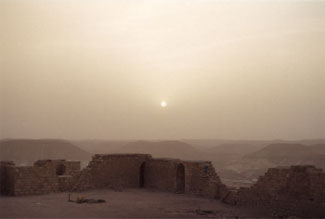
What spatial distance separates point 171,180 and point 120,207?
536cm

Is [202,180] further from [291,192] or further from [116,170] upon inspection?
[291,192]

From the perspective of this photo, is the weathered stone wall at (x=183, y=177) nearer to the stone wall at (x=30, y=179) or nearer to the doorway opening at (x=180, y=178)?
the doorway opening at (x=180, y=178)

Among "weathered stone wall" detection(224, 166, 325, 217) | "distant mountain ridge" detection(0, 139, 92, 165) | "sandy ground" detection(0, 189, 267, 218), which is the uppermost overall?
"distant mountain ridge" detection(0, 139, 92, 165)

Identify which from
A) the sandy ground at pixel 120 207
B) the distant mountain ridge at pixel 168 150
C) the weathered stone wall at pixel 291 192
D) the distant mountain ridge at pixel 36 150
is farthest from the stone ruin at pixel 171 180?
the distant mountain ridge at pixel 168 150

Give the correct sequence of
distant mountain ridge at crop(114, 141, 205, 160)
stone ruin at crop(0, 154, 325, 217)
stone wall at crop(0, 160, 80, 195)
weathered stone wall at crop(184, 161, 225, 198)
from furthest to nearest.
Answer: distant mountain ridge at crop(114, 141, 205, 160), stone wall at crop(0, 160, 80, 195), weathered stone wall at crop(184, 161, 225, 198), stone ruin at crop(0, 154, 325, 217)

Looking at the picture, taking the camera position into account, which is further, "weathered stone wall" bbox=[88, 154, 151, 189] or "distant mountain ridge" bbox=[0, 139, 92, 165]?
"distant mountain ridge" bbox=[0, 139, 92, 165]

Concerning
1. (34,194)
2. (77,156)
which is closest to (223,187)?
(34,194)

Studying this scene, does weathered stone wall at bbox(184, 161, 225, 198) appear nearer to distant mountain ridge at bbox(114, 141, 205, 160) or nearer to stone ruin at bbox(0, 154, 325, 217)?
stone ruin at bbox(0, 154, 325, 217)

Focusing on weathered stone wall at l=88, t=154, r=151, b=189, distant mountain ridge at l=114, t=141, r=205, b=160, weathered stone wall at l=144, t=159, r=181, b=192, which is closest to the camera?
weathered stone wall at l=144, t=159, r=181, b=192

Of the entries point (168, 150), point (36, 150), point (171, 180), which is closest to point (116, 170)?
point (171, 180)

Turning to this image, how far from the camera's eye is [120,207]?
16.9 metres

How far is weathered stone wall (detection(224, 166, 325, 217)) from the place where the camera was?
46.3 feet

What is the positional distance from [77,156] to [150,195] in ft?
193

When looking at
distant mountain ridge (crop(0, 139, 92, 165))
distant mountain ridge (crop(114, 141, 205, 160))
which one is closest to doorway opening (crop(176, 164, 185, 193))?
distant mountain ridge (crop(0, 139, 92, 165))
